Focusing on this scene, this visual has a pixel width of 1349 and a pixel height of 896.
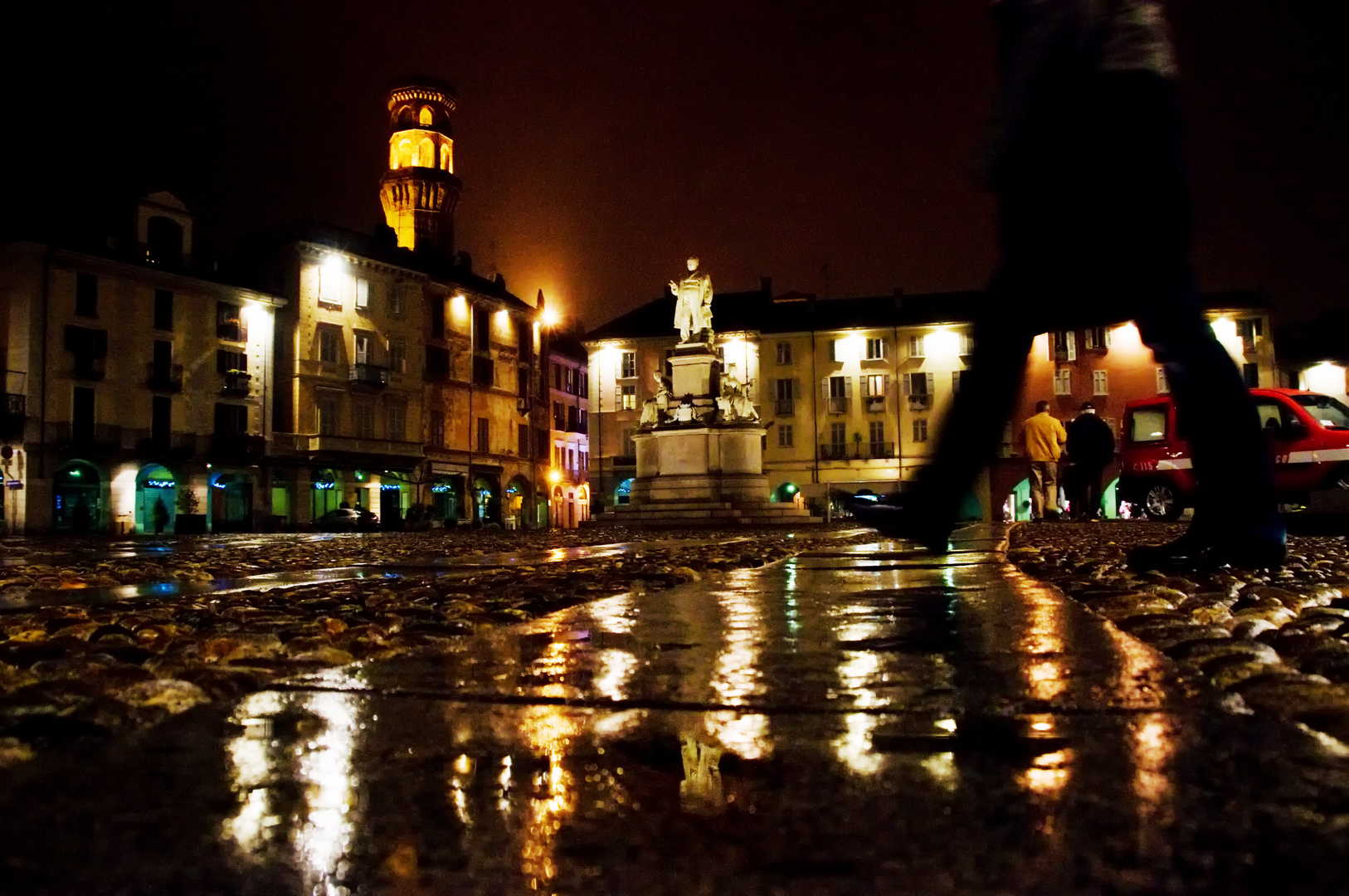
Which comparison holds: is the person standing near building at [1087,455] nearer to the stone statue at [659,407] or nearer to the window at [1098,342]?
the stone statue at [659,407]

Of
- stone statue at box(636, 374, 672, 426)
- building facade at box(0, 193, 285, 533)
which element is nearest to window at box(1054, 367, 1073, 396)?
stone statue at box(636, 374, 672, 426)

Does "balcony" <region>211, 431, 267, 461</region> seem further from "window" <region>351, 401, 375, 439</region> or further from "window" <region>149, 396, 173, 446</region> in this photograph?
"window" <region>351, 401, 375, 439</region>

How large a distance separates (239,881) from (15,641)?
1.94 metres

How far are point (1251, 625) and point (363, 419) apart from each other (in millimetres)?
51290

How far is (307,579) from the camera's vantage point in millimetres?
5168

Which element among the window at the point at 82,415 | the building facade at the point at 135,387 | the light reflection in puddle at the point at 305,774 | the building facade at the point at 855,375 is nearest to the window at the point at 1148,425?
the light reflection in puddle at the point at 305,774

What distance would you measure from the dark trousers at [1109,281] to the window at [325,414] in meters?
48.1

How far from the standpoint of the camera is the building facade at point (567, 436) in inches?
2699

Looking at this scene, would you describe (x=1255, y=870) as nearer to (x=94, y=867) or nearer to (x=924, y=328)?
(x=94, y=867)

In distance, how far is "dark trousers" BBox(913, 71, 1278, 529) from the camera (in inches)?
120

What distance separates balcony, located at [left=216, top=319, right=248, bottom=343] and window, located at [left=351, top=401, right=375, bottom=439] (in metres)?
6.21

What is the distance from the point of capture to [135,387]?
1661 inches

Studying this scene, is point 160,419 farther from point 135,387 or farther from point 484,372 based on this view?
point 484,372

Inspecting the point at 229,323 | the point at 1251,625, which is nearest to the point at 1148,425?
the point at 1251,625
